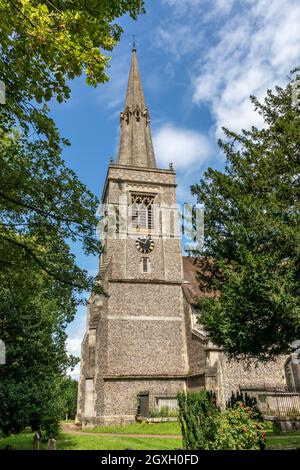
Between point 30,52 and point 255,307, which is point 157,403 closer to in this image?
point 255,307

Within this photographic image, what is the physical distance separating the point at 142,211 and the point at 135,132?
877 cm

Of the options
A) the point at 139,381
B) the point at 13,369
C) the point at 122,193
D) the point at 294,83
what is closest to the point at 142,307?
the point at 139,381

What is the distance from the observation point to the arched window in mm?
23969

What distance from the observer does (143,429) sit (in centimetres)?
1967

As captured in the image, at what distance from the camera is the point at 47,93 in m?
5.31

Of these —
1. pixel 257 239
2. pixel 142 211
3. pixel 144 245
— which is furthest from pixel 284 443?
pixel 142 211

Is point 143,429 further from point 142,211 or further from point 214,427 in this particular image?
point 142,211

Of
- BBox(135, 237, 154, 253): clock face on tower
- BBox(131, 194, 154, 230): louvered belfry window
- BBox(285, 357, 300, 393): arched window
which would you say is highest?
BBox(131, 194, 154, 230): louvered belfry window

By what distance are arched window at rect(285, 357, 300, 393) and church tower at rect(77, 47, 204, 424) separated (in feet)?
20.5

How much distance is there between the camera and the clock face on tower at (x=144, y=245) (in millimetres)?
28000

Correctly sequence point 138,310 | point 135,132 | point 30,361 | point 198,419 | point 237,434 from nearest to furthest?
point 237,434
point 198,419
point 30,361
point 138,310
point 135,132

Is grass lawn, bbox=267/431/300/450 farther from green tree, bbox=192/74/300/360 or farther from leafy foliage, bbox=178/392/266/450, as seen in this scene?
green tree, bbox=192/74/300/360

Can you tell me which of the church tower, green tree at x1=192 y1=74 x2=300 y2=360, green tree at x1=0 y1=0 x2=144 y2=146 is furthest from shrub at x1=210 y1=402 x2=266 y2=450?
the church tower

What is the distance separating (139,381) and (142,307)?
4.93 metres
